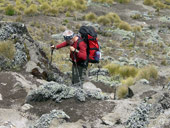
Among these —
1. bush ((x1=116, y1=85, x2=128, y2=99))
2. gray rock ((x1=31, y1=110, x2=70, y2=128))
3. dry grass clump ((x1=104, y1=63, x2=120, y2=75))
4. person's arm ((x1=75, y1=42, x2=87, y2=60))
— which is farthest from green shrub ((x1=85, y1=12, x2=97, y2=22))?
gray rock ((x1=31, y1=110, x2=70, y2=128))

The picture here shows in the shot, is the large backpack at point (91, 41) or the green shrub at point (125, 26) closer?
the large backpack at point (91, 41)

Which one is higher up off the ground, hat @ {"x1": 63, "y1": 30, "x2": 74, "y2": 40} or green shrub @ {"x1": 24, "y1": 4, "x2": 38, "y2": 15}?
hat @ {"x1": 63, "y1": 30, "x2": 74, "y2": 40}

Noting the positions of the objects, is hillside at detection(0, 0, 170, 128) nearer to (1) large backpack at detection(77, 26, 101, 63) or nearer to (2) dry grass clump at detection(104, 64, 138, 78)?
→ (2) dry grass clump at detection(104, 64, 138, 78)

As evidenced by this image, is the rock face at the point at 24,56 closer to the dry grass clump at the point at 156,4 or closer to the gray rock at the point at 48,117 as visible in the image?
the gray rock at the point at 48,117

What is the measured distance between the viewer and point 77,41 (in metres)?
6.61

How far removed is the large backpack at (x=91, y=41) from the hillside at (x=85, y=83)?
2.61ft

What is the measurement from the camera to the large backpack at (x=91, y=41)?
21.2 feet

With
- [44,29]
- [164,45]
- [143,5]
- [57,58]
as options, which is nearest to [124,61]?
[57,58]

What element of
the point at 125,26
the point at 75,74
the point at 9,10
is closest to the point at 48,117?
the point at 75,74

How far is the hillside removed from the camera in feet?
18.2

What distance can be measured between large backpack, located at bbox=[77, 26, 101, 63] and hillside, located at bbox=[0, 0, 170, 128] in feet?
2.61

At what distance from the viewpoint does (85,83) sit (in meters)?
10.9

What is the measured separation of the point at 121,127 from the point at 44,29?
15.7 m

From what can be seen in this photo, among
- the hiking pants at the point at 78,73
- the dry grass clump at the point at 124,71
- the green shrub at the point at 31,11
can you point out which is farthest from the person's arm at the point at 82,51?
the green shrub at the point at 31,11
